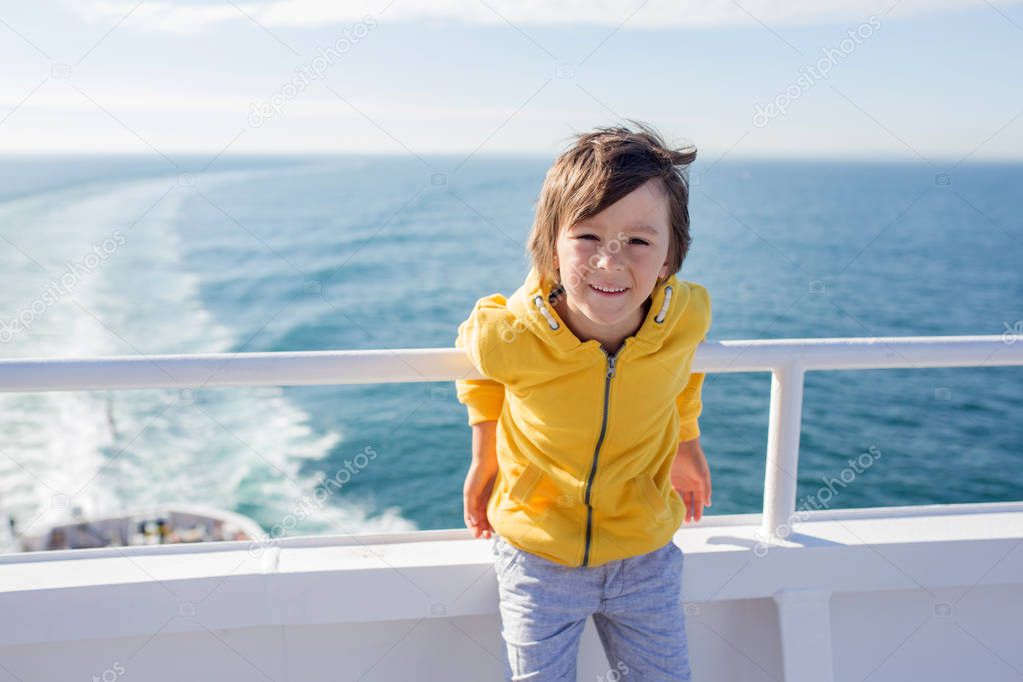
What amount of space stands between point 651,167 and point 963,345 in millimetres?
798

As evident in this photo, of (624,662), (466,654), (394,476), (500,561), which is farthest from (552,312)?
(394,476)

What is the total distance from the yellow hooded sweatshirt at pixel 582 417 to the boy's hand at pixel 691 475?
16 centimetres

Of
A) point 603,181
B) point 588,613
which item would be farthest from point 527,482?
point 603,181

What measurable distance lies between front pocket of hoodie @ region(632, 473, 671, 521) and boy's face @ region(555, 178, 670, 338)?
0.98 feet

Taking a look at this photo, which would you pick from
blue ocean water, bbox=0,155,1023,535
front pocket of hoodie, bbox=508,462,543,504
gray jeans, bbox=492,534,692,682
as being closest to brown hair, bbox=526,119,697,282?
blue ocean water, bbox=0,155,1023,535

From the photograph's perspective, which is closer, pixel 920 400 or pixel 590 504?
pixel 590 504

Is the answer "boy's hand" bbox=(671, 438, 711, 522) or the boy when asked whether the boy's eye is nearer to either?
the boy

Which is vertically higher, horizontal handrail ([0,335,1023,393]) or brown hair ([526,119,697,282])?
brown hair ([526,119,697,282])

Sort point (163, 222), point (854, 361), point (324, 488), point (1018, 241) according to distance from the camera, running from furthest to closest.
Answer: point (1018, 241), point (163, 222), point (324, 488), point (854, 361)

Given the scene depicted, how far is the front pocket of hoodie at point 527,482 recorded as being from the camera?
1.40 meters

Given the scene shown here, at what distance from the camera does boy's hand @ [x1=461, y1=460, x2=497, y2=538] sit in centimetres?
150

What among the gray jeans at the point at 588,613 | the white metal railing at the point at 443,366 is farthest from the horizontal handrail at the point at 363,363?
the gray jeans at the point at 588,613

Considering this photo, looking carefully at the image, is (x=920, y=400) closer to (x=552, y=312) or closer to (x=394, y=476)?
(x=394, y=476)

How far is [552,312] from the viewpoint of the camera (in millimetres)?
1335
